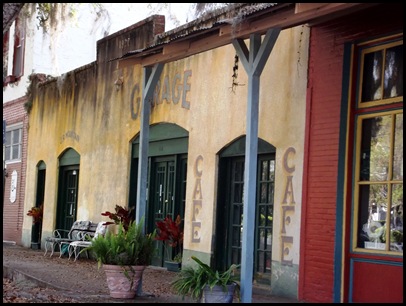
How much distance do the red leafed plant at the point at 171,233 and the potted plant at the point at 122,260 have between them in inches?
131

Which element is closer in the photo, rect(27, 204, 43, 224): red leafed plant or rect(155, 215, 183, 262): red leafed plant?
rect(155, 215, 183, 262): red leafed plant

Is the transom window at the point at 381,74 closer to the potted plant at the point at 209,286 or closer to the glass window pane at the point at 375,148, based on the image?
the glass window pane at the point at 375,148

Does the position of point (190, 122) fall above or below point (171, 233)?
above

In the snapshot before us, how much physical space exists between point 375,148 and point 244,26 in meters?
2.24

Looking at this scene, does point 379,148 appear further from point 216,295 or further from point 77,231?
point 77,231

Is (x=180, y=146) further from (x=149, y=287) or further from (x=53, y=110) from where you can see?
(x=53, y=110)

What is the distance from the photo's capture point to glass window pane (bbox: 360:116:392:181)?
9656mm

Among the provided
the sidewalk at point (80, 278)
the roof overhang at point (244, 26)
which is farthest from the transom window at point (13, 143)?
the roof overhang at point (244, 26)

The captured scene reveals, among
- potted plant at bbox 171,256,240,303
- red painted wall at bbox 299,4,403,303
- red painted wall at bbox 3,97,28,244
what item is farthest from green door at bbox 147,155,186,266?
red painted wall at bbox 3,97,28,244

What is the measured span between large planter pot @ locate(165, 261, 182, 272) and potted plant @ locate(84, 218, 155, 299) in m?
3.48

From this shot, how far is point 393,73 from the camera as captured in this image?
9.67 metres

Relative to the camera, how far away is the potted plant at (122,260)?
10531mm

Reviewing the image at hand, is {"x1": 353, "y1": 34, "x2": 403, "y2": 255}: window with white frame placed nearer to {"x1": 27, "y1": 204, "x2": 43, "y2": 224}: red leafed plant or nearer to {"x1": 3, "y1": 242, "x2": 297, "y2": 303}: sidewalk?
{"x1": 3, "y1": 242, "x2": 297, "y2": 303}: sidewalk

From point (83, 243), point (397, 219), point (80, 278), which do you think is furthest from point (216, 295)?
point (83, 243)
